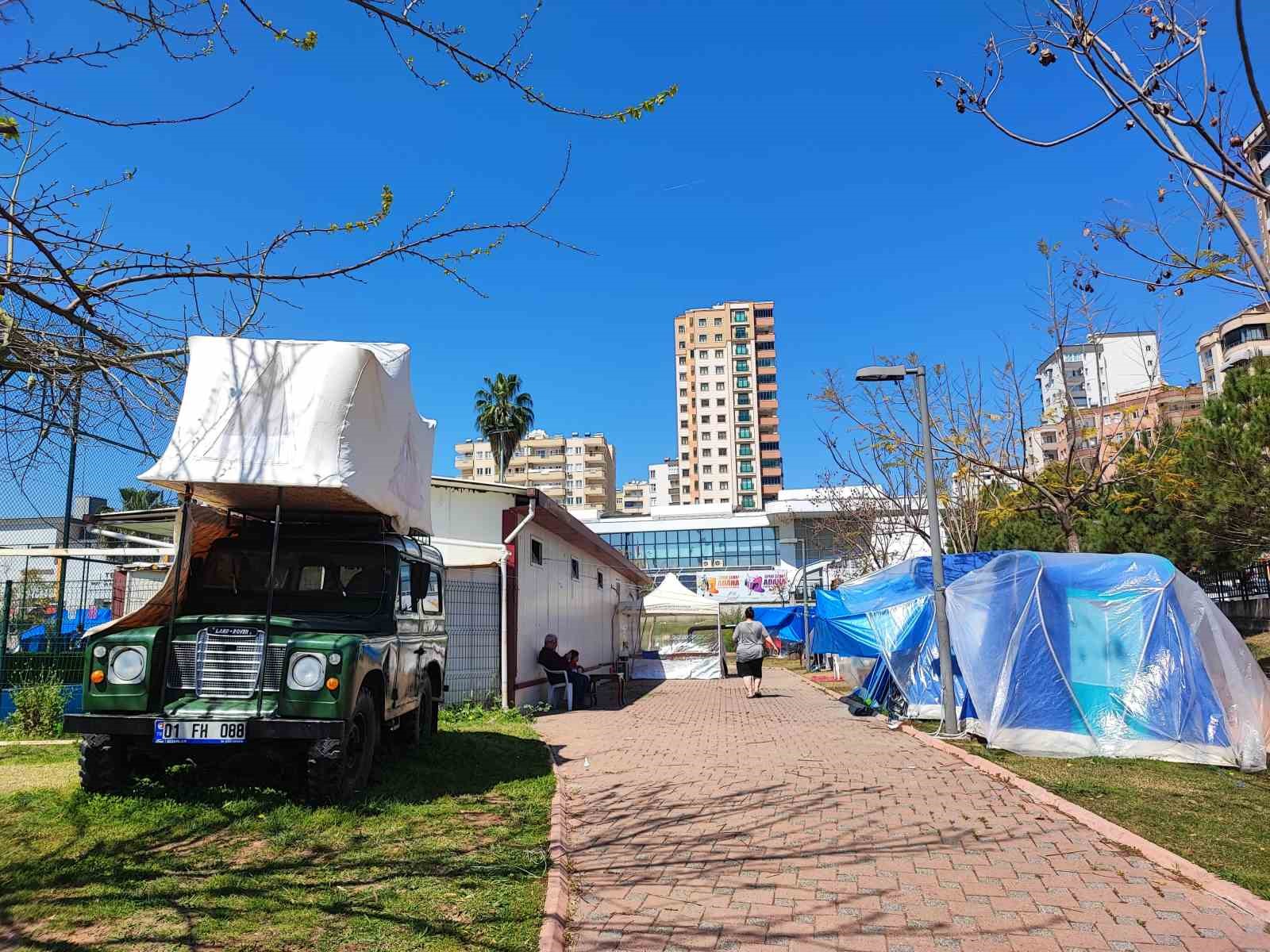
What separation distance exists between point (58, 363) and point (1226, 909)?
7.07 m

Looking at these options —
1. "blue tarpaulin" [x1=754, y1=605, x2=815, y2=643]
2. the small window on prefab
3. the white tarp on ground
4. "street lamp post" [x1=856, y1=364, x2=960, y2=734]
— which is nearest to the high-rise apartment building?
"blue tarpaulin" [x1=754, y1=605, x2=815, y2=643]

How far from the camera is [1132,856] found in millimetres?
5648

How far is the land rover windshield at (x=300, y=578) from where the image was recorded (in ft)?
24.8

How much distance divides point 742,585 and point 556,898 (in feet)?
200

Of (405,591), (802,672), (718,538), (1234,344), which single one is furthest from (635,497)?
(405,591)

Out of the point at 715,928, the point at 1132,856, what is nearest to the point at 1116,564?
the point at 1132,856

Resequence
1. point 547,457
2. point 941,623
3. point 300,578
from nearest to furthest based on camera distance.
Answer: point 300,578 → point 941,623 → point 547,457

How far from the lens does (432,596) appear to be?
368 inches

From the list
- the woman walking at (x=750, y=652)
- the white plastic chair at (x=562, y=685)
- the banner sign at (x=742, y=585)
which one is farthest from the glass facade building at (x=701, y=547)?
the white plastic chair at (x=562, y=685)

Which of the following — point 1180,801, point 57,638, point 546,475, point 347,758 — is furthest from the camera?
point 546,475

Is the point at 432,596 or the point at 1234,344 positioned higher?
the point at 1234,344

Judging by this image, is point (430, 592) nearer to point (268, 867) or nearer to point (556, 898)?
point (268, 867)

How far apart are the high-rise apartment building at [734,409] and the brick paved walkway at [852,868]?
99714mm

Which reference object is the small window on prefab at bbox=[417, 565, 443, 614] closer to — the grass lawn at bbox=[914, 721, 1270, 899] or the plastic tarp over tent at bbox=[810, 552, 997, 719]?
the grass lawn at bbox=[914, 721, 1270, 899]
